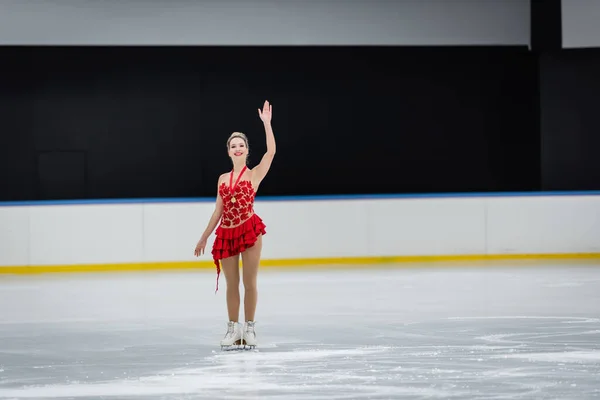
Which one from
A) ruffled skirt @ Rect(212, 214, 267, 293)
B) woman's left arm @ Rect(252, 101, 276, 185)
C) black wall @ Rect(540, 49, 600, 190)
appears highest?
black wall @ Rect(540, 49, 600, 190)

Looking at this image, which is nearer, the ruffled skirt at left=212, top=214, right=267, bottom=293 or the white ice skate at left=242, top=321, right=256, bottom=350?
the ruffled skirt at left=212, top=214, right=267, bottom=293

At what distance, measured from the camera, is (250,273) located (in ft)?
20.7

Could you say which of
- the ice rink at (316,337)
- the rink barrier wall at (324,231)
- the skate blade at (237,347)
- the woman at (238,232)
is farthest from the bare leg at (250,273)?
the rink barrier wall at (324,231)

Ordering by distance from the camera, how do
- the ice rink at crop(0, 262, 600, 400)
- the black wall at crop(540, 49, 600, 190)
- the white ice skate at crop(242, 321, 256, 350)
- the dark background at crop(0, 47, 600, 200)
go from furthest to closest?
1. the black wall at crop(540, 49, 600, 190)
2. the dark background at crop(0, 47, 600, 200)
3. the white ice skate at crop(242, 321, 256, 350)
4. the ice rink at crop(0, 262, 600, 400)

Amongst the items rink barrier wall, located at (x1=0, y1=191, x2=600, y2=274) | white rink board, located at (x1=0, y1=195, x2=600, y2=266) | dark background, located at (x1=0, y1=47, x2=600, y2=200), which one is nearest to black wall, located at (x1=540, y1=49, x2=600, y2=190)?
dark background, located at (x1=0, y1=47, x2=600, y2=200)

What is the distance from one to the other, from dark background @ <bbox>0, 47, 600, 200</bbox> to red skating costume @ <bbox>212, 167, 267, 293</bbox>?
7506 mm

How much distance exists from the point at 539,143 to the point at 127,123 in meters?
5.05

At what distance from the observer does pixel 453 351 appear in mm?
6270

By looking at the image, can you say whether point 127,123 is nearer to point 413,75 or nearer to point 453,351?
point 413,75

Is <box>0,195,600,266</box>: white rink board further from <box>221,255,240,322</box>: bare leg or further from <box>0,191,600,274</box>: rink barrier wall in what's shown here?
<box>221,255,240,322</box>: bare leg

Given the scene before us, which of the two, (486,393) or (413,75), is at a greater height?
(413,75)

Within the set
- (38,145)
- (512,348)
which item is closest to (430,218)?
(38,145)

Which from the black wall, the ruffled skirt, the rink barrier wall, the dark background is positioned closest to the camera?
the ruffled skirt

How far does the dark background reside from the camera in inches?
534
